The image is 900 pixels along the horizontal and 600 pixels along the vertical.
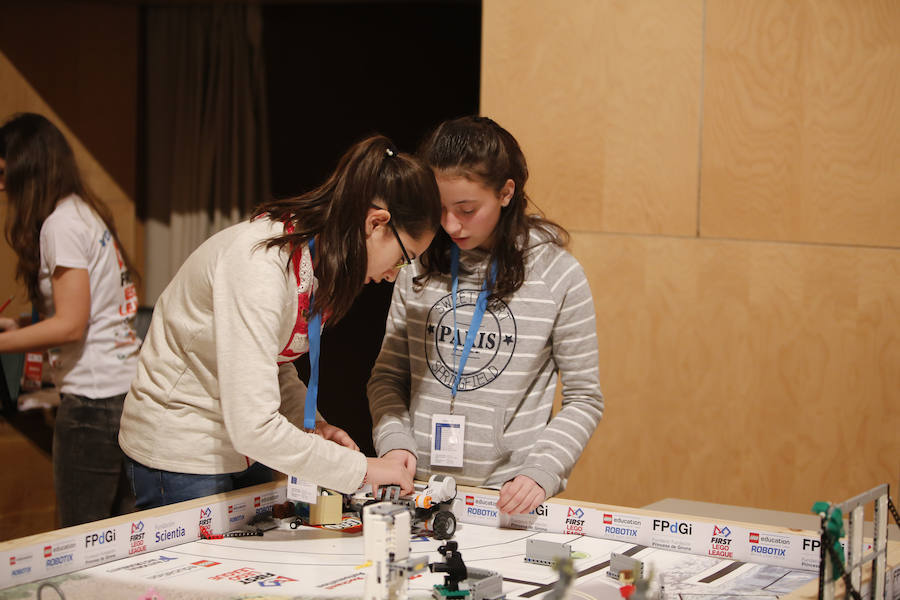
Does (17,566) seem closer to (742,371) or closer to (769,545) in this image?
(769,545)

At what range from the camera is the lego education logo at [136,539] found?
1.66m

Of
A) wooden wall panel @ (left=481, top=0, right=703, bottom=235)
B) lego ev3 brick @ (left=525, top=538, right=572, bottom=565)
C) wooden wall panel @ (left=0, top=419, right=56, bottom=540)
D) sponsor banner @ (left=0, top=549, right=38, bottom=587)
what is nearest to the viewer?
sponsor banner @ (left=0, top=549, right=38, bottom=587)

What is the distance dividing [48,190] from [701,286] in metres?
2.13

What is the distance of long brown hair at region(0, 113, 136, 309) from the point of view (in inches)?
108

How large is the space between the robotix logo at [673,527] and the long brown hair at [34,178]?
188cm

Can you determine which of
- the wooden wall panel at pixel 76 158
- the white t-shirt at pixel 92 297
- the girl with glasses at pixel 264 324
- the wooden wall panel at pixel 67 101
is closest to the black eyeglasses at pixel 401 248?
the girl with glasses at pixel 264 324

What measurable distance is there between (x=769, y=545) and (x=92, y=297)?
2.03 m

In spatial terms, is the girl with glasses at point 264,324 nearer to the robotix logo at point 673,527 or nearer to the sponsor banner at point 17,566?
the sponsor banner at point 17,566

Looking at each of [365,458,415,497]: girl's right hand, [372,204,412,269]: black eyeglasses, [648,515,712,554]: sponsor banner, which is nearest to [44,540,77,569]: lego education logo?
[365,458,415,497]: girl's right hand

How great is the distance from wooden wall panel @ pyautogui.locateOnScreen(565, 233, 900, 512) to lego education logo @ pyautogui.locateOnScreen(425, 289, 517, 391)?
4.34ft

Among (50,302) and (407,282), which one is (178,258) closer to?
(50,302)

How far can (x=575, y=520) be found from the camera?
1.84 metres

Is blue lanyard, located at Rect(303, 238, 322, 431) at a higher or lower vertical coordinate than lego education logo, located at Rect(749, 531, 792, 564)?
higher

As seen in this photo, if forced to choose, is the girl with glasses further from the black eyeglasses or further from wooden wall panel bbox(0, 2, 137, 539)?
wooden wall panel bbox(0, 2, 137, 539)
